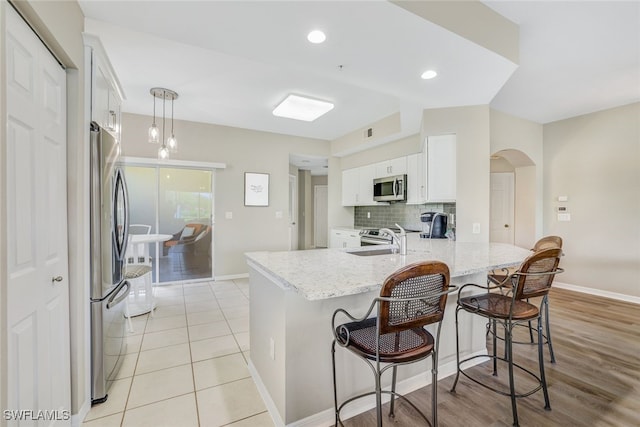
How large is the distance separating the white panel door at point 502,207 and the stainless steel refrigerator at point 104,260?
19.8 ft

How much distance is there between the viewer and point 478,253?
2326mm

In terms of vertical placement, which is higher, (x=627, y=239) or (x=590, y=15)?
(x=590, y=15)

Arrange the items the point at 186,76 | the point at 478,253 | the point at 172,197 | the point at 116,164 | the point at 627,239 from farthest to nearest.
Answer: the point at 172,197, the point at 627,239, the point at 186,76, the point at 478,253, the point at 116,164

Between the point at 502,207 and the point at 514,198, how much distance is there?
32cm

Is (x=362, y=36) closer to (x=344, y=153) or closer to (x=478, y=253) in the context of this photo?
(x=478, y=253)

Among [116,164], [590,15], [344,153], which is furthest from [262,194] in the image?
[590,15]

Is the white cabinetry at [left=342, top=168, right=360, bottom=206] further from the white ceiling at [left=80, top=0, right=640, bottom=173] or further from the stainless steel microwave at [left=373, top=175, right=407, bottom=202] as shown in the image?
the white ceiling at [left=80, top=0, right=640, bottom=173]

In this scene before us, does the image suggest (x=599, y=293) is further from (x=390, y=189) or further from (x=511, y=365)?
(x=511, y=365)

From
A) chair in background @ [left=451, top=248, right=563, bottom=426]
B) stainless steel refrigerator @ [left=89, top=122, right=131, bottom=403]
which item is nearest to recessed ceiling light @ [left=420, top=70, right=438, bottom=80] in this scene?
chair in background @ [left=451, top=248, right=563, bottom=426]

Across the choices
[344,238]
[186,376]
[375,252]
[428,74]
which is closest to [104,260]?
[186,376]

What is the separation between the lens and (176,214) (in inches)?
185

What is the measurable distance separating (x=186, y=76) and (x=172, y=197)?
2218 mm

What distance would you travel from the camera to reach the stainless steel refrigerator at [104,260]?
69.9 inches

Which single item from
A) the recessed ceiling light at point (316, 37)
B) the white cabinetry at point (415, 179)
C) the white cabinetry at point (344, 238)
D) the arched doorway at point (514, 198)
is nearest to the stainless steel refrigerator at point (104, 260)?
the recessed ceiling light at point (316, 37)
